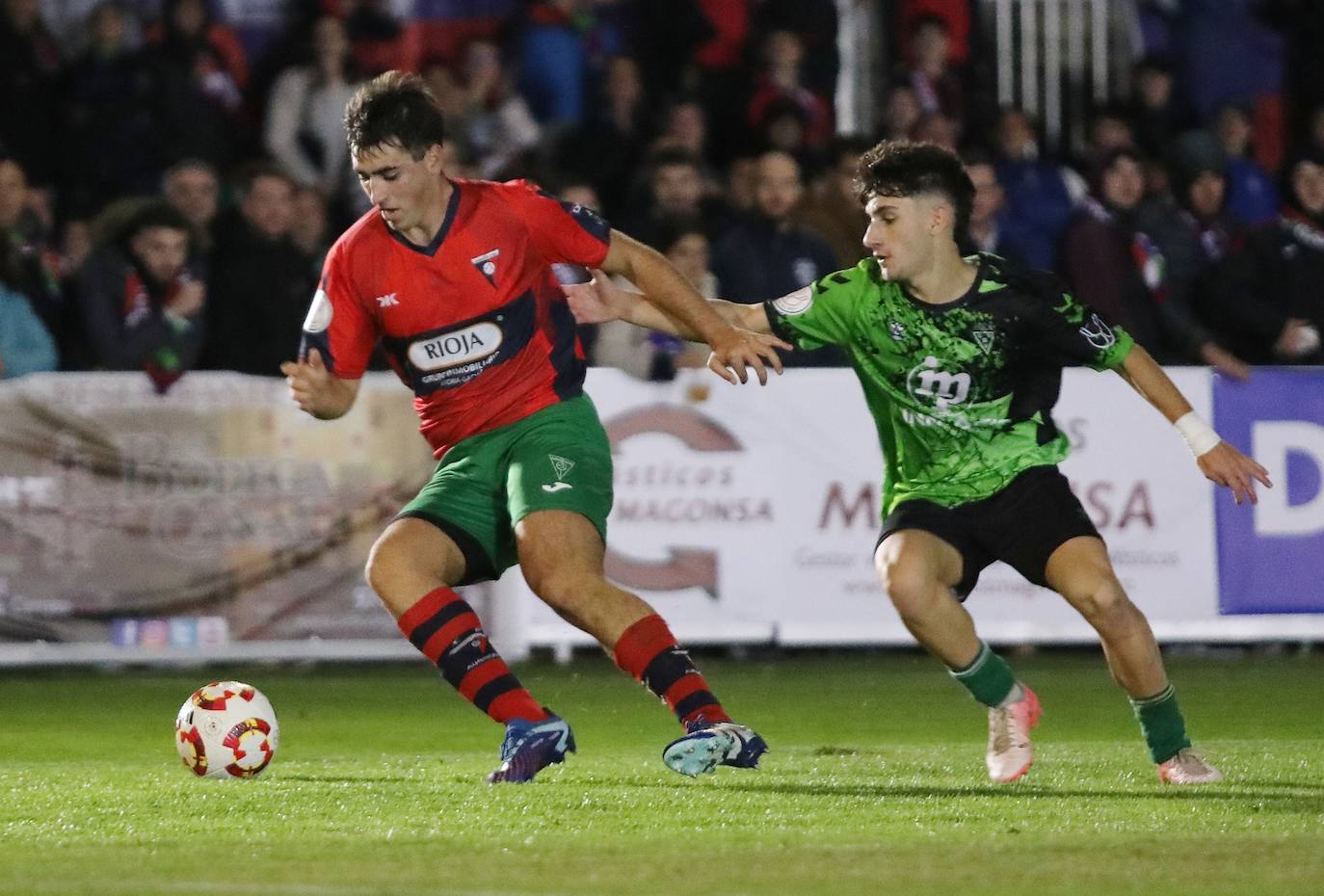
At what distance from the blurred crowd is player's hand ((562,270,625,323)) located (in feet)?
14.1

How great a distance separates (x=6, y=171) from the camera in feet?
38.8

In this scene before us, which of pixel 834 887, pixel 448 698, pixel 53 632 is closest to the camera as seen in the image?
pixel 834 887

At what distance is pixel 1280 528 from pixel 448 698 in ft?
14.5

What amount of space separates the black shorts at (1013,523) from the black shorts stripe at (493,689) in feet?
4.07

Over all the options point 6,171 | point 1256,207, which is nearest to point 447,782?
point 6,171

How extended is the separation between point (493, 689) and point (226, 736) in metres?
0.87

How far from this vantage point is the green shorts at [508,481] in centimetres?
723

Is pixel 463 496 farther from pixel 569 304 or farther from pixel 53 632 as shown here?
pixel 53 632

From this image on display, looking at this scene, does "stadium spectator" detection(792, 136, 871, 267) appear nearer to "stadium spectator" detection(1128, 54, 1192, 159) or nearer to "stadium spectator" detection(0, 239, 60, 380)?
"stadium spectator" detection(1128, 54, 1192, 159)

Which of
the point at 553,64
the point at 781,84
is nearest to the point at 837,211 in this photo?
the point at 781,84

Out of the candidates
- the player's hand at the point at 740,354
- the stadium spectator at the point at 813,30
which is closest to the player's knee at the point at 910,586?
the player's hand at the point at 740,354

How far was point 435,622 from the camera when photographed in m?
7.12

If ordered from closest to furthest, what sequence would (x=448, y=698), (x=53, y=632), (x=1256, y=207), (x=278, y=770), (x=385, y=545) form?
(x=385, y=545) < (x=278, y=770) < (x=448, y=698) < (x=53, y=632) < (x=1256, y=207)

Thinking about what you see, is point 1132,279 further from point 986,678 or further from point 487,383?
point 487,383
